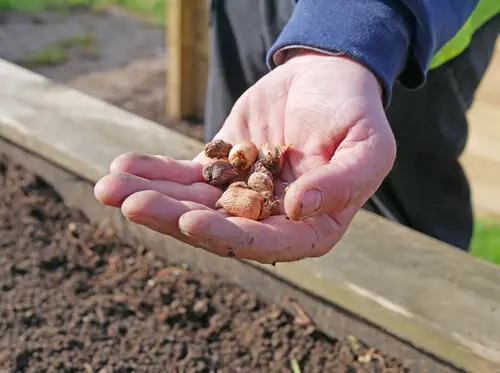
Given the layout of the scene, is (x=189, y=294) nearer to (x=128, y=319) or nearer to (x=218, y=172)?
(x=128, y=319)

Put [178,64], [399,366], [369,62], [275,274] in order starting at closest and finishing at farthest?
[369,62] → [399,366] → [275,274] → [178,64]

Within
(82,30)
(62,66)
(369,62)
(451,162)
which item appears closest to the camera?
(369,62)

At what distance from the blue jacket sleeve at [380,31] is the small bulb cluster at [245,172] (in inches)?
7.4

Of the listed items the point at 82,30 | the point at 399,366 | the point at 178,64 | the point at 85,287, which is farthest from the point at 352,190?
the point at 82,30

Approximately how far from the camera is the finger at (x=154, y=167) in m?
0.99

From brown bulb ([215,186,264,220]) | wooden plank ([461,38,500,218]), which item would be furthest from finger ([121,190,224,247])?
wooden plank ([461,38,500,218])

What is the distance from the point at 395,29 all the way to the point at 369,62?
0.09m

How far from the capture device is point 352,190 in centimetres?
92

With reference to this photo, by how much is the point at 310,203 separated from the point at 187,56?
2.06 meters

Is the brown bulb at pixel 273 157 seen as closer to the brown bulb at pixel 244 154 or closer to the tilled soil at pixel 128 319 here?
the brown bulb at pixel 244 154

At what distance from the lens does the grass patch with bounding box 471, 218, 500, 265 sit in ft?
6.98

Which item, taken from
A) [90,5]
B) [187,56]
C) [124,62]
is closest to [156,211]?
[187,56]

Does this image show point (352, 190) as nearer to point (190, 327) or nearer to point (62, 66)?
point (190, 327)

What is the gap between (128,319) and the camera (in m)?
1.34
